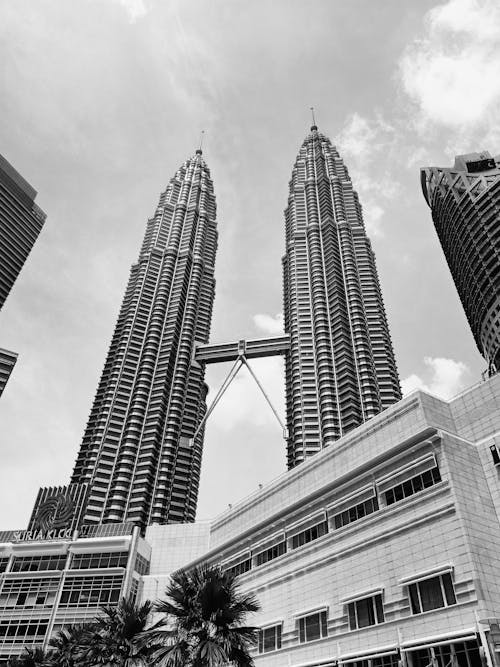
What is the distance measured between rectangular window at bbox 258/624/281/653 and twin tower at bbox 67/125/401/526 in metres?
68.5

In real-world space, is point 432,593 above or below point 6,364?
below

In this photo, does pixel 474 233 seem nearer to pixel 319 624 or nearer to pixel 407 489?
pixel 407 489

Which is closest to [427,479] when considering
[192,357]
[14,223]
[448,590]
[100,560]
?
[448,590]

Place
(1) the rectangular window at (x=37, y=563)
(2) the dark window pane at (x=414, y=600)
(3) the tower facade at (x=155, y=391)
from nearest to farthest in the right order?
(2) the dark window pane at (x=414, y=600), (1) the rectangular window at (x=37, y=563), (3) the tower facade at (x=155, y=391)

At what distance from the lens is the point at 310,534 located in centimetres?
4097

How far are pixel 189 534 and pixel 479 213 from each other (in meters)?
105

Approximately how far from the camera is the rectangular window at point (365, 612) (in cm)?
3225

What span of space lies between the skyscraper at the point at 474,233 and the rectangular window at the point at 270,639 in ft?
290

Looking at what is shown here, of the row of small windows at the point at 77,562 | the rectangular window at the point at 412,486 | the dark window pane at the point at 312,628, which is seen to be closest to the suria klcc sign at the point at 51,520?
the row of small windows at the point at 77,562

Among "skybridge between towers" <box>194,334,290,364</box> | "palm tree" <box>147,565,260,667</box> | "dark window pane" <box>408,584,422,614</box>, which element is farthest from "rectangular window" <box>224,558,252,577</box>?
"skybridge between towers" <box>194,334,290,364</box>

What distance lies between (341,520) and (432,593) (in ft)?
31.6

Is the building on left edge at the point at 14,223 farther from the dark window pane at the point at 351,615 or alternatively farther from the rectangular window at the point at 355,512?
the dark window pane at the point at 351,615

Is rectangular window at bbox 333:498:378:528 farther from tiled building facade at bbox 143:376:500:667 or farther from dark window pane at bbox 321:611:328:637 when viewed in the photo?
dark window pane at bbox 321:611:328:637

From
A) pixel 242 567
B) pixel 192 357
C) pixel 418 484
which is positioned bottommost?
pixel 242 567
